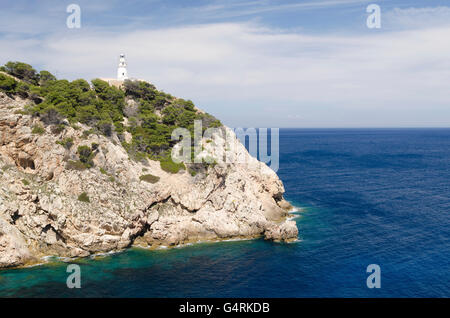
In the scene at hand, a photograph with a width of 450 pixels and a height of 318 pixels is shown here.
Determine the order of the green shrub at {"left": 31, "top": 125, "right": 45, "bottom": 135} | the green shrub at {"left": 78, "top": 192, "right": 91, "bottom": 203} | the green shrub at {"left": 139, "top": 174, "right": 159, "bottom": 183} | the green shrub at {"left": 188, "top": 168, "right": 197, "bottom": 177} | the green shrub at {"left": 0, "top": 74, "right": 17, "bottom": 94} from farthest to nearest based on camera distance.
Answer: the green shrub at {"left": 188, "top": 168, "right": 197, "bottom": 177} < the green shrub at {"left": 139, "top": 174, "right": 159, "bottom": 183} < the green shrub at {"left": 0, "top": 74, "right": 17, "bottom": 94} < the green shrub at {"left": 31, "top": 125, "right": 45, "bottom": 135} < the green shrub at {"left": 78, "top": 192, "right": 91, "bottom": 203}

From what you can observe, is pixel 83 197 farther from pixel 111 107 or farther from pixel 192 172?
pixel 111 107

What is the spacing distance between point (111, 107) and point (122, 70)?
71.8 feet

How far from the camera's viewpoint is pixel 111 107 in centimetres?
6106

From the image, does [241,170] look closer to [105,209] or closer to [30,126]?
[105,209]

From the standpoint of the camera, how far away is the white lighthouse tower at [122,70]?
260 ft

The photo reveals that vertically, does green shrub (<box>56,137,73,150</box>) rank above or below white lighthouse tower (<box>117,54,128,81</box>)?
below

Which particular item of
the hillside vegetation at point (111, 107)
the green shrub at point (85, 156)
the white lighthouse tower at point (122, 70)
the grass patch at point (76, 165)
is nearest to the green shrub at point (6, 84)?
the hillside vegetation at point (111, 107)

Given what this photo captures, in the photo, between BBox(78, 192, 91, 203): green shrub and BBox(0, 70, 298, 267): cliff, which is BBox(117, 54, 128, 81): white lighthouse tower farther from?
BBox(78, 192, 91, 203): green shrub

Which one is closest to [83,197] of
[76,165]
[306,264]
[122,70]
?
[76,165]

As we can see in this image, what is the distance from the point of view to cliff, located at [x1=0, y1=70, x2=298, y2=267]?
4203 cm

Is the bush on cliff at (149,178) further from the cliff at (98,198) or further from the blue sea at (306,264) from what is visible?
the blue sea at (306,264)

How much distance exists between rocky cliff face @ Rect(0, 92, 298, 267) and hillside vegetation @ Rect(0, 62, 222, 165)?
7.06 ft

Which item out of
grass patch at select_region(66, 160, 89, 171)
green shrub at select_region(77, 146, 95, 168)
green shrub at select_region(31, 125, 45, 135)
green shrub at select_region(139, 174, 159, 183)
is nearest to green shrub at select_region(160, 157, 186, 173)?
green shrub at select_region(139, 174, 159, 183)

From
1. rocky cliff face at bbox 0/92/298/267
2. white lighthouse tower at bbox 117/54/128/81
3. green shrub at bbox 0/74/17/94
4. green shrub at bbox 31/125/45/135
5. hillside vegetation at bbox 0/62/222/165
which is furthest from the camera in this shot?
white lighthouse tower at bbox 117/54/128/81
